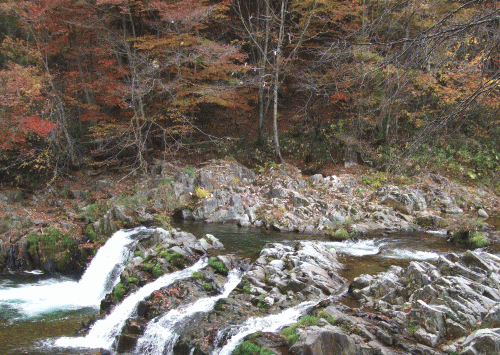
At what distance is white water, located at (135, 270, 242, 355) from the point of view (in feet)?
19.9

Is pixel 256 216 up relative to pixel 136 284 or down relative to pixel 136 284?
up

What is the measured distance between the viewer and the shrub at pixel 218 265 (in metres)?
8.30

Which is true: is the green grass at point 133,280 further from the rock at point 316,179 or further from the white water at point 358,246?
the rock at point 316,179

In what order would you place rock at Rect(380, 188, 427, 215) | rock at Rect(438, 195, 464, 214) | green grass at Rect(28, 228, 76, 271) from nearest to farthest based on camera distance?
green grass at Rect(28, 228, 76, 271) < rock at Rect(380, 188, 427, 215) < rock at Rect(438, 195, 464, 214)

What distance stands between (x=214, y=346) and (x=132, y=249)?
496 cm

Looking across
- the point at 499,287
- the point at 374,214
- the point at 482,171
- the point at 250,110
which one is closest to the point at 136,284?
the point at 499,287

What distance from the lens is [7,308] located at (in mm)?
8211

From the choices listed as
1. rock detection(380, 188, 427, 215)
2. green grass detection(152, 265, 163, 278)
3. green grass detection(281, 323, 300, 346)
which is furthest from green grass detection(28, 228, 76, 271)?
rock detection(380, 188, 427, 215)

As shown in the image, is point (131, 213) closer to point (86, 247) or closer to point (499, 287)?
point (86, 247)

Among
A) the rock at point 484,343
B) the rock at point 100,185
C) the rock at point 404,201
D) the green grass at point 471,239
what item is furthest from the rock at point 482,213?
the rock at point 100,185

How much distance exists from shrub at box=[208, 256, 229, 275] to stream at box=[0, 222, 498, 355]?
26.2 inches

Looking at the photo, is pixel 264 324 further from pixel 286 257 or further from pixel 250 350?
pixel 286 257

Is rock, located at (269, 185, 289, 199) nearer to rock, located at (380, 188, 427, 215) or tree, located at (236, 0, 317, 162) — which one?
tree, located at (236, 0, 317, 162)

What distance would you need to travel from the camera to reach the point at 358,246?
10.6 metres
